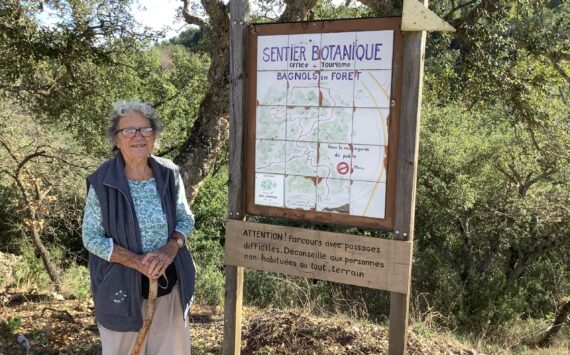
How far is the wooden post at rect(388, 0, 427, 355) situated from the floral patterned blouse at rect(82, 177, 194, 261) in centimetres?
119

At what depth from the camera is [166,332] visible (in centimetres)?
284

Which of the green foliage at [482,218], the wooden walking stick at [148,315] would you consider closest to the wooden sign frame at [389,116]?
the wooden walking stick at [148,315]

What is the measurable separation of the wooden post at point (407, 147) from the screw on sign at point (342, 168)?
0.30 metres

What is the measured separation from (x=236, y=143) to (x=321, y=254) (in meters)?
0.88

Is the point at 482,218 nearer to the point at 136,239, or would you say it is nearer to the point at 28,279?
the point at 28,279

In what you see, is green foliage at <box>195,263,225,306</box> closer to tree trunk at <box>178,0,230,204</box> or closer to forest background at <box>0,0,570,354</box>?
forest background at <box>0,0,570,354</box>

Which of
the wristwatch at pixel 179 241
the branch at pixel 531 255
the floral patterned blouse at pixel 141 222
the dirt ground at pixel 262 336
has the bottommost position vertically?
the branch at pixel 531 255

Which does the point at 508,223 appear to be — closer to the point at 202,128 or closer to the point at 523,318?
the point at 523,318

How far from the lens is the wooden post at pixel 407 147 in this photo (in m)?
2.62

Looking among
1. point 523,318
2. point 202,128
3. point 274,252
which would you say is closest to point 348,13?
point 202,128

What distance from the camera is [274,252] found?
3088mm

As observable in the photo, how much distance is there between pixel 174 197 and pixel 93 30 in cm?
388

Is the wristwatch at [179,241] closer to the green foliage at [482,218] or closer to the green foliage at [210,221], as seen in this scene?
the green foliage at [482,218]

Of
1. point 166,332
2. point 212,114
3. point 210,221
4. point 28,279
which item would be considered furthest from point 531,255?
point 166,332
